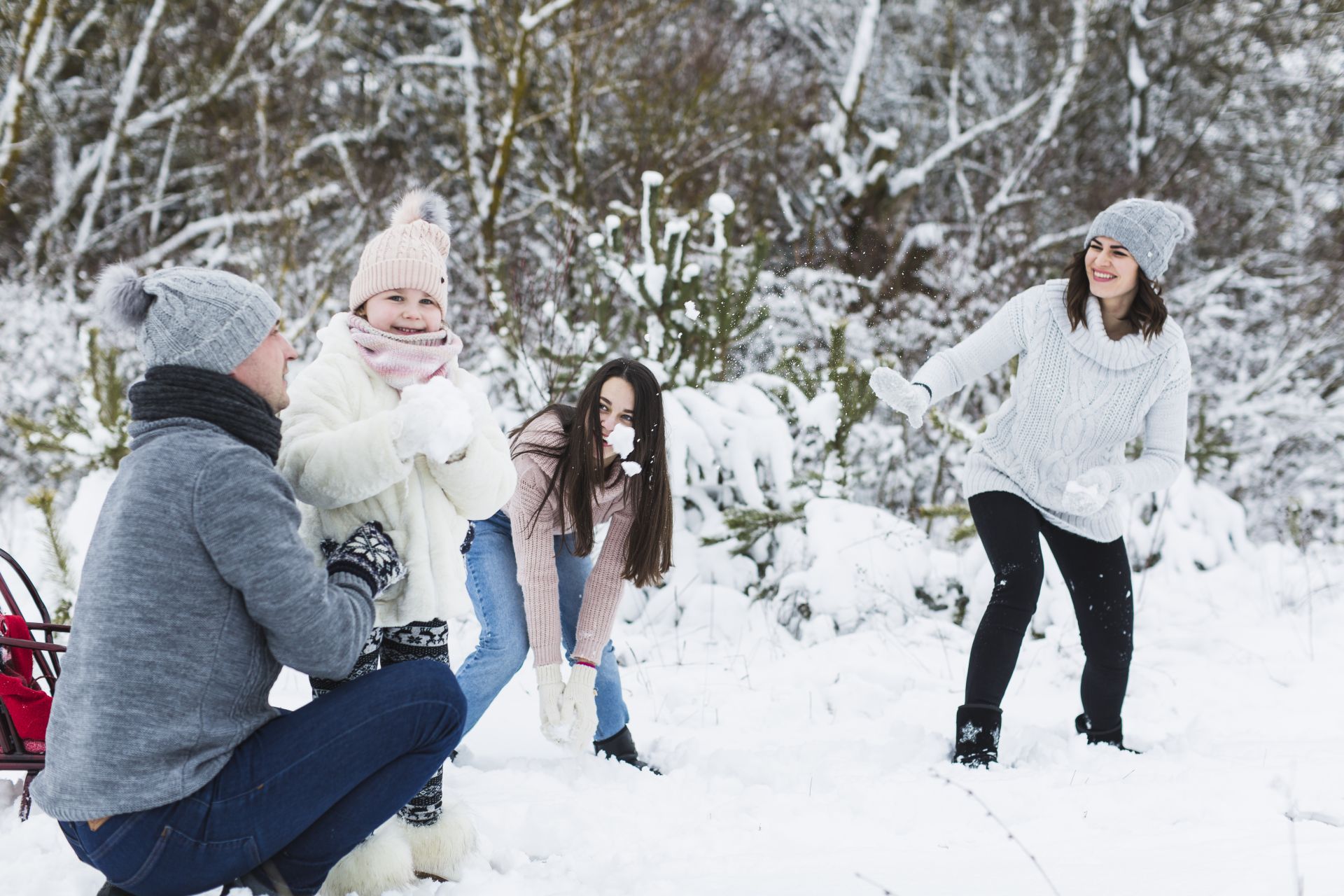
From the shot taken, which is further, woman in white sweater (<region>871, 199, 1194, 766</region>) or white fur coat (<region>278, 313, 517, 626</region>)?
woman in white sweater (<region>871, 199, 1194, 766</region>)

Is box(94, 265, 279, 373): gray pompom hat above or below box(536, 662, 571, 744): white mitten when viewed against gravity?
above

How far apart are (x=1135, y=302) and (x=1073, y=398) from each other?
13.9 inches

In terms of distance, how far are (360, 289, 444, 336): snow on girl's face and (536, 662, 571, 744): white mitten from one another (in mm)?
1015

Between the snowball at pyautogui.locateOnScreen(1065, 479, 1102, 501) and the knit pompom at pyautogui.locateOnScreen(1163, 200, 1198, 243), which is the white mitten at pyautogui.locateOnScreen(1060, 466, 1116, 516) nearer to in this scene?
the snowball at pyautogui.locateOnScreen(1065, 479, 1102, 501)

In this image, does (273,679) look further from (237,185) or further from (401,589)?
(237,185)

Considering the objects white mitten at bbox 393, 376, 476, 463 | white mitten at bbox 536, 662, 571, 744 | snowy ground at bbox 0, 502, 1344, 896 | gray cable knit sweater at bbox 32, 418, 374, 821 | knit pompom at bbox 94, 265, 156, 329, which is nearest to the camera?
gray cable knit sweater at bbox 32, 418, 374, 821

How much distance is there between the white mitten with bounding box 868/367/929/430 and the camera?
274 cm

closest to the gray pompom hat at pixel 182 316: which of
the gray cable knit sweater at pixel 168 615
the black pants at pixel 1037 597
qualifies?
the gray cable knit sweater at pixel 168 615

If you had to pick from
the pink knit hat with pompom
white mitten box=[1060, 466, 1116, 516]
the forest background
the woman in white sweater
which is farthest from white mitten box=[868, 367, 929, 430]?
the forest background

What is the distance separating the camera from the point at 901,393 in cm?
274

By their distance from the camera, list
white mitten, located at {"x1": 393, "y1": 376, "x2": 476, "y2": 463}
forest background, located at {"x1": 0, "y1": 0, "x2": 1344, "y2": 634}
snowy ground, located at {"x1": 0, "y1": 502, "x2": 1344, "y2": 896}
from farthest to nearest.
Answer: forest background, located at {"x1": 0, "y1": 0, "x2": 1344, "y2": 634}
snowy ground, located at {"x1": 0, "y1": 502, "x2": 1344, "y2": 896}
white mitten, located at {"x1": 393, "y1": 376, "x2": 476, "y2": 463}

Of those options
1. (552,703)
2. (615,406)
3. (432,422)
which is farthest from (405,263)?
(552,703)

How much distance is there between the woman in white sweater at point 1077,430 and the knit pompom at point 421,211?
53.7 inches

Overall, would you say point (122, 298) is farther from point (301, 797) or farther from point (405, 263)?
point (301, 797)
